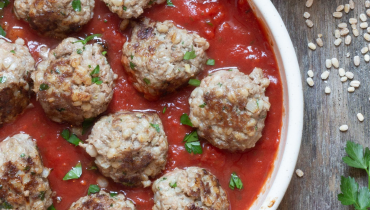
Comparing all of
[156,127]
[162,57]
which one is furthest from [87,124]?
[162,57]

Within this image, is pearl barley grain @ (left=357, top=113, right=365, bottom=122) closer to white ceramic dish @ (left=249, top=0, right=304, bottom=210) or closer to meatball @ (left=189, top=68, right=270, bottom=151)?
white ceramic dish @ (left=249, top=0, right=304, bottom=210)

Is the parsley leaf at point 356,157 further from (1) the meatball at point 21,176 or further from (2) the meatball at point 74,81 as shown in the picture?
(1) the meatball at point 21,176

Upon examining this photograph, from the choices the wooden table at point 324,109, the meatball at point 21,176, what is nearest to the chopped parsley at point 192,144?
the wooden table at point 324,109

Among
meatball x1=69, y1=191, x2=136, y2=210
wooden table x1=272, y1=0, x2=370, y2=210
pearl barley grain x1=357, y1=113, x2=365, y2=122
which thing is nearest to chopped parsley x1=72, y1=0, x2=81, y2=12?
meatball x1=69, y1=191, x2=136, y2=210

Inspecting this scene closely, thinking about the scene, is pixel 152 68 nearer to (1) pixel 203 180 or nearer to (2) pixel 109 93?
(2) pixel 109 93

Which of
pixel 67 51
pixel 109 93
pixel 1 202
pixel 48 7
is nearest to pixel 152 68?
pixel 109 93

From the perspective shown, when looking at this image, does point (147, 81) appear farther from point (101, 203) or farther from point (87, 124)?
point (101, 203)

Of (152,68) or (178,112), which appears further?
(178,112)
